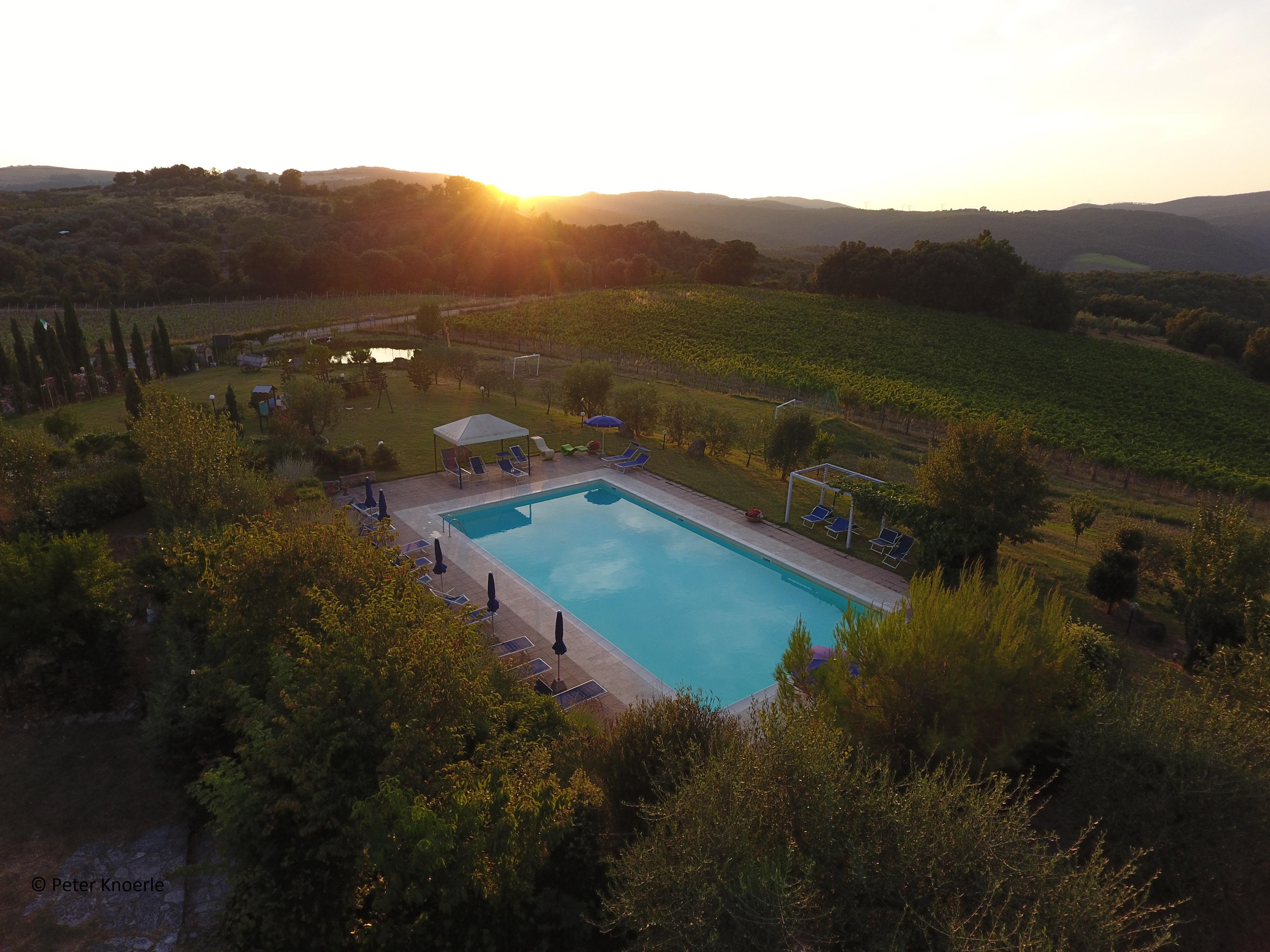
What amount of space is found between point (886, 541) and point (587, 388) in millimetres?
13549

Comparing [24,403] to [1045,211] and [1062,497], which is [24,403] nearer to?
[1062,497]

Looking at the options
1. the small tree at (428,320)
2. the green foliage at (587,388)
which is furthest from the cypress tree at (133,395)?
the small tree at (428,320)

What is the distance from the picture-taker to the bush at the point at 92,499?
13.6 meters

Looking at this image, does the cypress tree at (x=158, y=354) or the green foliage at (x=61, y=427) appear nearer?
the green foliage at (x=61, y=427)

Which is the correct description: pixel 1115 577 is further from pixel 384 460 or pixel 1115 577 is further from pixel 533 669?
pixel 384 460

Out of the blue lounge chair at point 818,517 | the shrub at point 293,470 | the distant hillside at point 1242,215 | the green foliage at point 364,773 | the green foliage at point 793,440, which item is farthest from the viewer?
the distant hillside at point 1242,215

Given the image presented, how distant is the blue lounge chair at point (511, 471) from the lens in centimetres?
1958

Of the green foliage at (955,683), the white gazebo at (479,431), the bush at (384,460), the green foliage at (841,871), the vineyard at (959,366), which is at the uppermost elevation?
the green foliage at (841,871)

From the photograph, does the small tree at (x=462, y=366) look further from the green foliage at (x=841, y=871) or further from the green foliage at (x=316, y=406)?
the green foliage at (x=841, y=871)

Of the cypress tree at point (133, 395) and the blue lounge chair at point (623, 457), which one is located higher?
the cypress tree at point (133, 395)

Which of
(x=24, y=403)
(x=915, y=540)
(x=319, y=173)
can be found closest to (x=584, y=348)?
(x=24, y=403)

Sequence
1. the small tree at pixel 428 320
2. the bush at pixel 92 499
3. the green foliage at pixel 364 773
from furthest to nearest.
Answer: the small tree at pixel 428 320, the bush at pixel 92 499, the green foliage at pixel 364 773

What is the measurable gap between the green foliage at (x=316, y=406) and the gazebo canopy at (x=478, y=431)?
413cm

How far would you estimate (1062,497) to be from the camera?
840 inches
